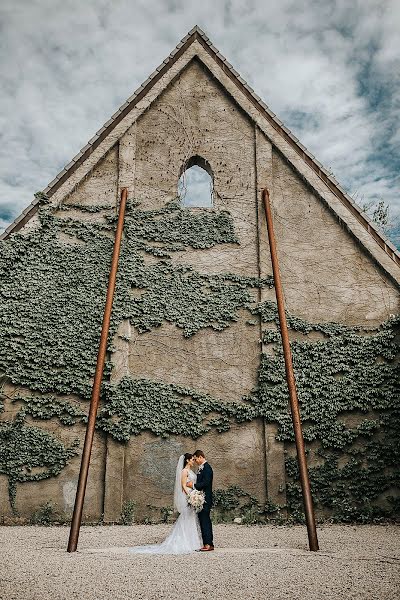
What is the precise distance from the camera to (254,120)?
11.4 m

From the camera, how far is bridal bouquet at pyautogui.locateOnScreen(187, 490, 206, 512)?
662cm

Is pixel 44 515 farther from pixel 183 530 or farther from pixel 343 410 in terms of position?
pixel 343 410

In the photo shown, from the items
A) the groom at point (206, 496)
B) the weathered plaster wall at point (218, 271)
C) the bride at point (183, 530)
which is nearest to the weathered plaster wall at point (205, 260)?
the weathered plaster wall at point (218, 271)

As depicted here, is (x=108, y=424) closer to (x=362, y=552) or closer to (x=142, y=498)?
(x=142, y=498)

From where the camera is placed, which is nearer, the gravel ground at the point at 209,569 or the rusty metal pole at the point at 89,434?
the gravel ground at the point at 209,569

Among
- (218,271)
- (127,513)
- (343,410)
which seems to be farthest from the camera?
(218,271)

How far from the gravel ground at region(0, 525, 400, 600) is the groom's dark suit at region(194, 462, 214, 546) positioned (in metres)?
0.24

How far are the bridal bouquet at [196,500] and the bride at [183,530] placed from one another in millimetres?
93

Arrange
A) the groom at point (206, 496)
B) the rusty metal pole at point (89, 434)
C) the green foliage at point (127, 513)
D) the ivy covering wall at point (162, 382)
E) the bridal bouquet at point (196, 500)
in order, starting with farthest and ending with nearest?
1. the ivy covering wall at point (162, 382)
2. the green foliage at point (127, 513)
3. the bridal bouquet at point (196, 500)
4. the groom at point (206, 496)
5. the rusty metal pole at point (89, 434)

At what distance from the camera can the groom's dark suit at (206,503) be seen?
6.46m

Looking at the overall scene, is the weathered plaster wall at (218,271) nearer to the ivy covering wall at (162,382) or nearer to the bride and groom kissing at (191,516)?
the ivy covering wall at (162,382)

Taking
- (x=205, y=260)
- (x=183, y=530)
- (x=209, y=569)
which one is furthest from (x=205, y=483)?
(x=205, y=260)

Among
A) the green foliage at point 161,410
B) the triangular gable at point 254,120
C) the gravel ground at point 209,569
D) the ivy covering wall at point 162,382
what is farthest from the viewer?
the triangular gable at point 254,120

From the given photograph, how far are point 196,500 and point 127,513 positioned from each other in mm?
2853
